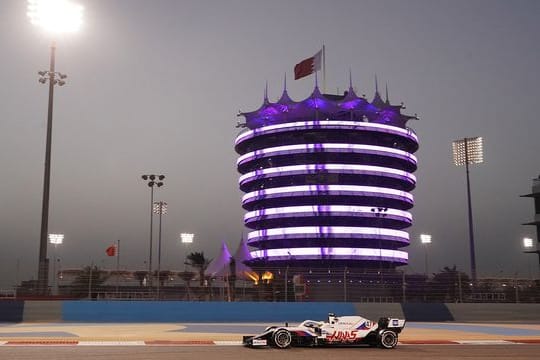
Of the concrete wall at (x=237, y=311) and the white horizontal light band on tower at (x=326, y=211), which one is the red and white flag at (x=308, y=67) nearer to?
the white horizontal light band on tower at (x=326, y=211)

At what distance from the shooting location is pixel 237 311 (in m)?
28.7

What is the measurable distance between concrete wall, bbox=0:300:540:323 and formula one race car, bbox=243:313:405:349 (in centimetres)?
1309

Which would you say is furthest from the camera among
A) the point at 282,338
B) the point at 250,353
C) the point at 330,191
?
the point at 330,191

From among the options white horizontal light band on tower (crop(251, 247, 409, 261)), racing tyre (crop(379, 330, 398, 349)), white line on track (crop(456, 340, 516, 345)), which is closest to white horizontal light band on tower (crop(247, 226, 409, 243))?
white horizontal light band on tower (crop(251, 247, 409, 261))

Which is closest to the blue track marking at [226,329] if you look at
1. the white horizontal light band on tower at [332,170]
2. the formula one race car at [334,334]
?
the formula one race car at [334,334]

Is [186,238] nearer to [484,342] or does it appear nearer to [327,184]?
[327,184]

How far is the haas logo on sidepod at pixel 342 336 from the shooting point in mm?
14992

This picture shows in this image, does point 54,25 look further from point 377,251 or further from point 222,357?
point 377,251

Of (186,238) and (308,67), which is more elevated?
(308,67)

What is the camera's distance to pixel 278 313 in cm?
2877

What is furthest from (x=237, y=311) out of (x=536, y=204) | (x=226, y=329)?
(x=536, y=204)

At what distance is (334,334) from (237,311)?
1423 cm

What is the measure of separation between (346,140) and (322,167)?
638 cm

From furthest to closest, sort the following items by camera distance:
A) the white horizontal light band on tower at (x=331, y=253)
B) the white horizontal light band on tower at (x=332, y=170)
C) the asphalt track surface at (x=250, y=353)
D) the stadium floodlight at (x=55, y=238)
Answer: the white horizontal light band on tower at (x=332, y=170) → the white horizontal light band on tower at (x=331, y=253) → the stadium floodlight at (x=55, y=238) → the asphalt track surface at (x=250, y=353)
